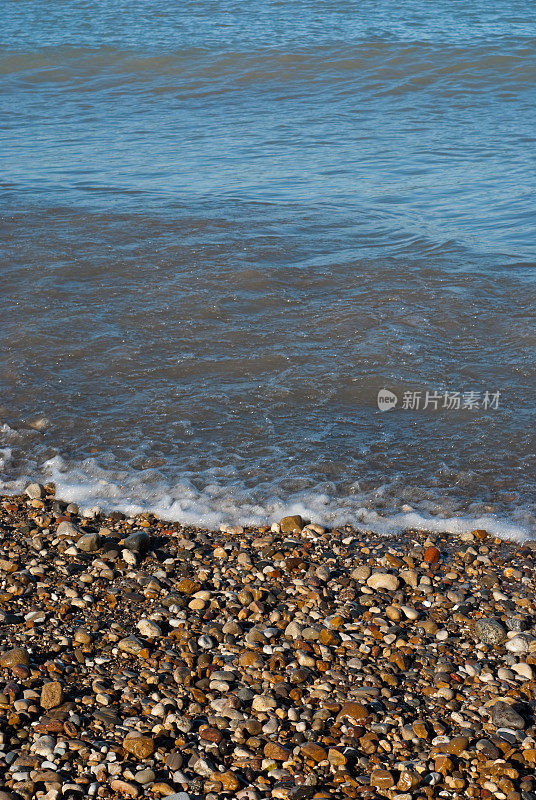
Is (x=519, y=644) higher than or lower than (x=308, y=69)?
lower

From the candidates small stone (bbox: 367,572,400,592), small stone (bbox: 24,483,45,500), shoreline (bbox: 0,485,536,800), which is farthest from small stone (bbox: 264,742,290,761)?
small stone (bbox: 24,483,45,500)

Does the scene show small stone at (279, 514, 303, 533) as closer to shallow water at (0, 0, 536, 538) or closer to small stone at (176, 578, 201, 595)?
shallow water at (0, 0, 536, 538)

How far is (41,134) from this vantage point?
41.6 feet

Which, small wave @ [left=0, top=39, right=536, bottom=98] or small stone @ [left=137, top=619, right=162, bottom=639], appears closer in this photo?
small stone @ [left=137, top=619, right=162, bottom=639]

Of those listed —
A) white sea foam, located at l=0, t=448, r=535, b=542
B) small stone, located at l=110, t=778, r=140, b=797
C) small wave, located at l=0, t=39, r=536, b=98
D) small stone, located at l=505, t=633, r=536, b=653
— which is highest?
small wave, located at l=0, t=39, r=536, b=98

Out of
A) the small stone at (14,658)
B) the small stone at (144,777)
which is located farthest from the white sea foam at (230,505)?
the small stone at (144,777)

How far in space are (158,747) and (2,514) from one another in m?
1.83

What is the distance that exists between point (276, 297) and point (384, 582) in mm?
3666

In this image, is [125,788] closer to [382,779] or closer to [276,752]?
[276,752]

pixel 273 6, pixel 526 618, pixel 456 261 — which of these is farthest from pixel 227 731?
pixel 273 6

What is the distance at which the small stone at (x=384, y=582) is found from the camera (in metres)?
3.51

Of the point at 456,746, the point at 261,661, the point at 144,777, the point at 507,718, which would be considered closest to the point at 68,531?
the point at 261,661

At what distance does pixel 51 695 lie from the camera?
2846mm

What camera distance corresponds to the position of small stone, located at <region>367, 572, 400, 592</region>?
11.5 ft
